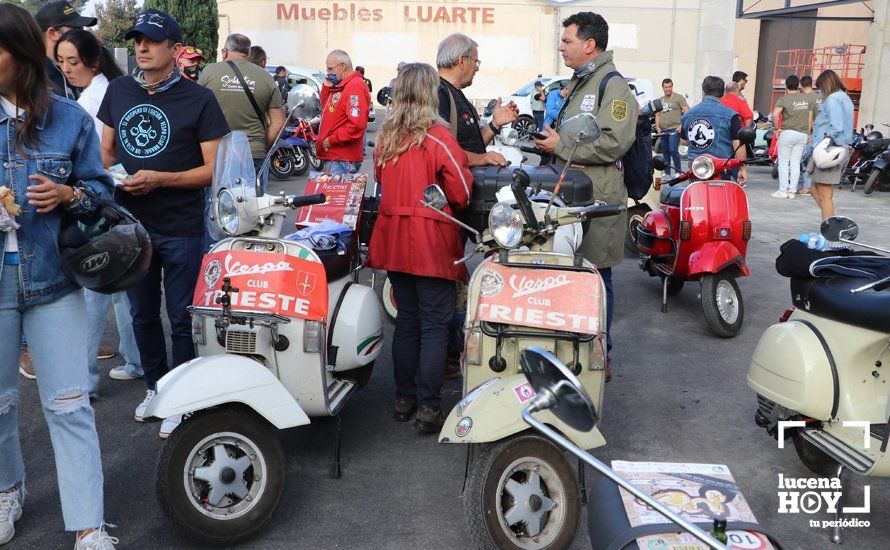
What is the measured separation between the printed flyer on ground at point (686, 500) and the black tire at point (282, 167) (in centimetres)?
1116

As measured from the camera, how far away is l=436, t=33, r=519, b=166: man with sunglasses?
478cm

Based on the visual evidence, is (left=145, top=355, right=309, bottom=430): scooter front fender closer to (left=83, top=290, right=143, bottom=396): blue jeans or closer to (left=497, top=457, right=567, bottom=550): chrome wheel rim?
(left=497, top=457, right=567, bottom=550): chrome wheel rim

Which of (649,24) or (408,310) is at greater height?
(649,24)

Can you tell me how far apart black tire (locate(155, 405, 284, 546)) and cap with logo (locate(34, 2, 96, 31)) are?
119 inches

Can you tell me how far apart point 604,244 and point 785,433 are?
5.10 ft

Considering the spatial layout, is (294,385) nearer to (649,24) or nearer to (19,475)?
(19,475)

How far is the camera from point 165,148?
400 centimetres

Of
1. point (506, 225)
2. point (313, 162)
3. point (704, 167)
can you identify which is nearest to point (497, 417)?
point (506, 225)

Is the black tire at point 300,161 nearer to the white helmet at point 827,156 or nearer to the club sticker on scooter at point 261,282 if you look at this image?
the white helmet at point 827,156

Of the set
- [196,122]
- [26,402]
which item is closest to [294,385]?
[196,122]

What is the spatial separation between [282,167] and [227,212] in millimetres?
9688

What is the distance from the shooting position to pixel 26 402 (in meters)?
4.64

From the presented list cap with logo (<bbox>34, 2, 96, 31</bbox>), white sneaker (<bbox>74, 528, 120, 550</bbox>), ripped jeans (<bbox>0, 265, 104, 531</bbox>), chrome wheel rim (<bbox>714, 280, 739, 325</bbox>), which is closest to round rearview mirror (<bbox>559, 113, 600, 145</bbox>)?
ripped jeans (<bbox>0, 265, 104, 531</bbox>)

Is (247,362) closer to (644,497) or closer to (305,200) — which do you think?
(305,200)
